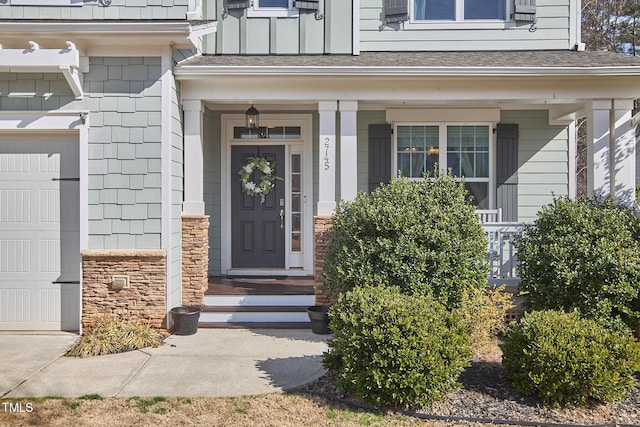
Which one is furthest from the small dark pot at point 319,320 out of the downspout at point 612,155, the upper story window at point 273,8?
the upper story window at point 273,8

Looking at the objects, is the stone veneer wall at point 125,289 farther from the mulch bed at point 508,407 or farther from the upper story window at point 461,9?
the upper story window at point 461,9

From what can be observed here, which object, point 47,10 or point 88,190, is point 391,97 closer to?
point 88,190

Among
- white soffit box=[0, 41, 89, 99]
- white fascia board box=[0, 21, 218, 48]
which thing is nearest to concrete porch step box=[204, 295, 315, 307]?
white soffit box=[0, 41, 89, 99]

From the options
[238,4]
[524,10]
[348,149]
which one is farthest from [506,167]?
[238,4]

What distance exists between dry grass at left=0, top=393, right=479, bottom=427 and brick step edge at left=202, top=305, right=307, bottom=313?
8.17 ft

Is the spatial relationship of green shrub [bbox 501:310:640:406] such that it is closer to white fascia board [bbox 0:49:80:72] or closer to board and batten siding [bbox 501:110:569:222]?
board and batten siding [bbox 501:110:569:222]

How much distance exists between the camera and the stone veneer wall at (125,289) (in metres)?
6.34

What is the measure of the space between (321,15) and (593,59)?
3782 mm

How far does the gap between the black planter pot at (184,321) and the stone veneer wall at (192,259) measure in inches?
19.3

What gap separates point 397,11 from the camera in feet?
26.8

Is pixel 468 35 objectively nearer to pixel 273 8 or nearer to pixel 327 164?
pixel 273 8

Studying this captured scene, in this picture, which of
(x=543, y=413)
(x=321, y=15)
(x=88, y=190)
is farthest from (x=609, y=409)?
(x=321, y=15)

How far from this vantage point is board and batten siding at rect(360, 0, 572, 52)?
26.8 ft

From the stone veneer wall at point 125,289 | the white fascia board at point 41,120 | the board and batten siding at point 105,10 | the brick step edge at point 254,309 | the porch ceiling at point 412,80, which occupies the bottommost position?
the brick step edge at point 254,309
